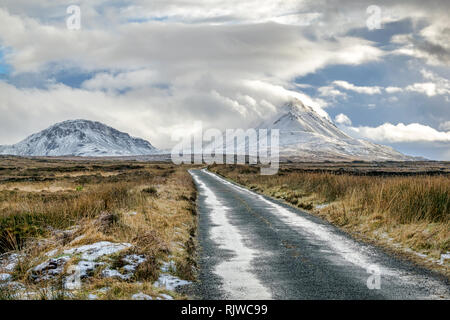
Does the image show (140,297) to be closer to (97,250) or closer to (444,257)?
(97,250)

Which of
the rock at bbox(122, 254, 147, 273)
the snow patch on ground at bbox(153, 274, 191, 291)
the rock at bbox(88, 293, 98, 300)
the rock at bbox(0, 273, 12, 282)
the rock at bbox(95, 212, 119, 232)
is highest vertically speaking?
the rock at bbox(95, 212, 119, 232)

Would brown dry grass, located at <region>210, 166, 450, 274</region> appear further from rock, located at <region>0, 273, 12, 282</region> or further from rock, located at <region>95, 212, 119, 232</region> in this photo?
rock, located at <region>0, 273, 12, 282</region>

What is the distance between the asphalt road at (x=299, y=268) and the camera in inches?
270

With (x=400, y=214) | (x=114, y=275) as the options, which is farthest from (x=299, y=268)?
(x=400, y=214)

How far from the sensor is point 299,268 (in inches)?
336

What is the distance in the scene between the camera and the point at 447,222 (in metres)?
11.4

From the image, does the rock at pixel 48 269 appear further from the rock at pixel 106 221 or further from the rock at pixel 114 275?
the rock at pixel 106 221

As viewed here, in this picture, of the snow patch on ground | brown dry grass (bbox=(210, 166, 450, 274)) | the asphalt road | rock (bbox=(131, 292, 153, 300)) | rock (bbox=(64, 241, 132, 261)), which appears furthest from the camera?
brown dry grass (bbox=(210, 166, 450, 274))

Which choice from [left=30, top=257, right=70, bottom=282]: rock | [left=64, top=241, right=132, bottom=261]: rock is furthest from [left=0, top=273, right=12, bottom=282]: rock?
[left=64, top=241, right=132, bottom=261]: rock

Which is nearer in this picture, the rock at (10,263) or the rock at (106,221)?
the rock at (10,263)

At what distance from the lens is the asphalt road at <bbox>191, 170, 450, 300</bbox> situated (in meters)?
6.86

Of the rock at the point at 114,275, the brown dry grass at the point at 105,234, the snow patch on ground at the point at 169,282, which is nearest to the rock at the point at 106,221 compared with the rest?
the brown dry grass at the point at 105,234
